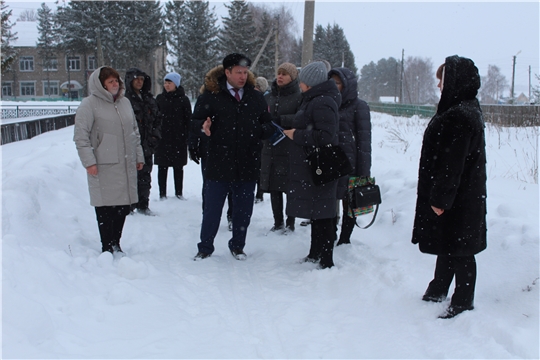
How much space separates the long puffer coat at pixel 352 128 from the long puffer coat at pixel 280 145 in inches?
27.6

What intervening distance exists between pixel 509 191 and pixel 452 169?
11.4ft

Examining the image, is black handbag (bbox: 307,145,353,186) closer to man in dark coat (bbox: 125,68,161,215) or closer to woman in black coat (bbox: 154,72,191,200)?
man in dark coat (bbox: 125,68,161,215)

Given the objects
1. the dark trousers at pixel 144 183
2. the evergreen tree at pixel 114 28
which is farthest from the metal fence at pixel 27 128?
the evergreen tree at pixel 114 28

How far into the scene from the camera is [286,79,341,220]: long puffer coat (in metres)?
4.22

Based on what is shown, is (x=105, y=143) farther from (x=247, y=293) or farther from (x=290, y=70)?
(x=290, y=70)

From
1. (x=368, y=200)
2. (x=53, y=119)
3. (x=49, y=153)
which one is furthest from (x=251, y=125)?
(x=53, y=119)

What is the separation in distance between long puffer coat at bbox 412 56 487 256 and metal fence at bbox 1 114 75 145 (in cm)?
1529

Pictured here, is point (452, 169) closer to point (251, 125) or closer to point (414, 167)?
point (251, 125)

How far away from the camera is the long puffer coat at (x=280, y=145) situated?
18.0 ft

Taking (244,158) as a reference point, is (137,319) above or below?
below

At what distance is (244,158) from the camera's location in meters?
4.73

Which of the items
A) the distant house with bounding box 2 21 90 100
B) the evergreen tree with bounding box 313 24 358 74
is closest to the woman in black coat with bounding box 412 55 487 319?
the evergreen tree with bounding box 313 24 358 74

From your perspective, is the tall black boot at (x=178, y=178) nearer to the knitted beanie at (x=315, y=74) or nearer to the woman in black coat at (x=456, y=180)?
the knitted beanie at (x=315, y=74)

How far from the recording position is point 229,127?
4672 mm
